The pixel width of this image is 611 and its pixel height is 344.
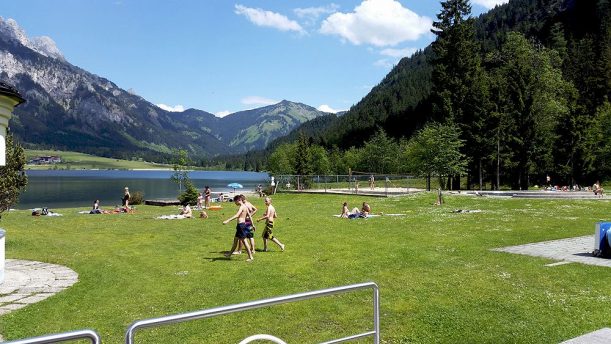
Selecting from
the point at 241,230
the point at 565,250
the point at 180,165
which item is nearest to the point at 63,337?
the point at 241,230

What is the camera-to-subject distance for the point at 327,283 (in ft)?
43.6

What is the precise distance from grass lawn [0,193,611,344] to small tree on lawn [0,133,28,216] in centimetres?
185

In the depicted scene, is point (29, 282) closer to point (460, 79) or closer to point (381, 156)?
point (460, 79)

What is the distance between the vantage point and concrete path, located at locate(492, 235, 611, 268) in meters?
15.8

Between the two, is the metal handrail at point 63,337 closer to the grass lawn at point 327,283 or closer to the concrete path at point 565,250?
the grass lawn at point 327,283

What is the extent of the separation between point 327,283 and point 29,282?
8.61 meters

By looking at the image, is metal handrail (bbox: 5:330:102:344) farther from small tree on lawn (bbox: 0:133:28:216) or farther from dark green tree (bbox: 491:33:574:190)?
dark green tree (bbox: 491:33:574:190)

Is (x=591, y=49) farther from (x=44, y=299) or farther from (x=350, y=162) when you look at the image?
(x=44, y=299)

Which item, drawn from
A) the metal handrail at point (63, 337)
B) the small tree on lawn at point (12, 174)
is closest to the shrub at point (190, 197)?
the small tree on lawn at point (12, 174)

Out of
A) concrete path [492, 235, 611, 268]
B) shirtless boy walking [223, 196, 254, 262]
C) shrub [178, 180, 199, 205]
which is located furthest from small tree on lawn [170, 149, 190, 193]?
concrete path [492, 235, 611, 268]

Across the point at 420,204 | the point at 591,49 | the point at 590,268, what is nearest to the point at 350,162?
the point at 591,49

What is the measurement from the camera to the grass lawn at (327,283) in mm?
9531

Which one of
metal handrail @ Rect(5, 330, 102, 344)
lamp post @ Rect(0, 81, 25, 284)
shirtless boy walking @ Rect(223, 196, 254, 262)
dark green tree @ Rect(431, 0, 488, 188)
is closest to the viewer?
metal handrail @ Rect(5, 330, 102, 344)

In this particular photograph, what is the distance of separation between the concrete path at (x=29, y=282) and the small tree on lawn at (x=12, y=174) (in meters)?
Result: 9.50
